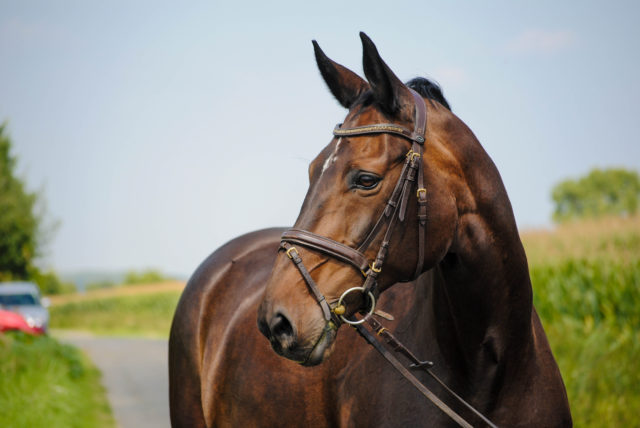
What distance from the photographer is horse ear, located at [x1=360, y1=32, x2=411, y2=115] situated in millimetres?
2127

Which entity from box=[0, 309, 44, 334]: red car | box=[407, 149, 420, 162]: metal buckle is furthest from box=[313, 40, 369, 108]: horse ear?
box=[0, 309, 44, 334]: red car

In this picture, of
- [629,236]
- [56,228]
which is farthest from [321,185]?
[56,228]

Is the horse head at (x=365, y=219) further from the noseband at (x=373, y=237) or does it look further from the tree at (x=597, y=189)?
the tree at (x=597, y=189)

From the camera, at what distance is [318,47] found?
2473 millimetres

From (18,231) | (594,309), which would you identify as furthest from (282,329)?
(18,231)

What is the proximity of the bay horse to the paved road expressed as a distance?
5.93 metres

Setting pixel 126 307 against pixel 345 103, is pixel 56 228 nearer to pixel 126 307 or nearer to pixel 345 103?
pixel 126 307

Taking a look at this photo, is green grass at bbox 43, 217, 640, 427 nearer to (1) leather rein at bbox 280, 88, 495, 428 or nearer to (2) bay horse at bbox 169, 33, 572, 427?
(2) bay horse at bbox 169, 33, 572, 427

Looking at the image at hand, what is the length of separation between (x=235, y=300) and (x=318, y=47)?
1943mm

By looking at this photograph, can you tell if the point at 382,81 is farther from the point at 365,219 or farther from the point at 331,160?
the point at 365,219

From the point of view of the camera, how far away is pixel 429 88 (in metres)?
2.58

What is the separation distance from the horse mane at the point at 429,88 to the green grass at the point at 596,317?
4.05 meters

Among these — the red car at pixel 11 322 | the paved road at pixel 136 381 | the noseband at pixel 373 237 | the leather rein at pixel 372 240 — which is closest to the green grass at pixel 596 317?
the leather rein at pixel 372 240

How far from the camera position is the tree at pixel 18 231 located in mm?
23391
